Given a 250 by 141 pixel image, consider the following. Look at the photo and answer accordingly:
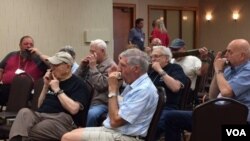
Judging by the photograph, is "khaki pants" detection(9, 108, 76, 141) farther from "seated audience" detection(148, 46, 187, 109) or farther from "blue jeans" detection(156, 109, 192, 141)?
"seated audience" detection(148, 46, 187, 109)

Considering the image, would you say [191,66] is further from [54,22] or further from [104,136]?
[54,22]

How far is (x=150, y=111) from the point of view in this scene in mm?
2939

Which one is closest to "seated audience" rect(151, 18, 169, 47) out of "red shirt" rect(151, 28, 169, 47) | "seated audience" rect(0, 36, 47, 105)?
"red shirt" rect(151, 28, 169, 47)

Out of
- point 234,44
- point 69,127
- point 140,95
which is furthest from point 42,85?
point 234,44

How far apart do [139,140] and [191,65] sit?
240 cm

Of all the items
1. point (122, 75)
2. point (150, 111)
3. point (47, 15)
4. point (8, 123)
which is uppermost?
point (47, 15)

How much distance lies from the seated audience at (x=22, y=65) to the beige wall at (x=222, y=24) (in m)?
7.72

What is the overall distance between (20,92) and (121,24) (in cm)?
662

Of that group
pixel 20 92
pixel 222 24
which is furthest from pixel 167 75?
pixel 222 24

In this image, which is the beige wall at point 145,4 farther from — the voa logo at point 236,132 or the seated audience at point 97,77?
the voa logo at point 236,132

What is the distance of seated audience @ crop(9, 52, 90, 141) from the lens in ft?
11.2

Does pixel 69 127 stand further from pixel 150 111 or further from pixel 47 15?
pixel 47 15

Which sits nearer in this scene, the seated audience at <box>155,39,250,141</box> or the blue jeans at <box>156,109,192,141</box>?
the seated audience at <box>155,39,250,141</box>

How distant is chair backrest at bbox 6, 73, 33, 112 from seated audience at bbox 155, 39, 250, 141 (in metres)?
1.42
